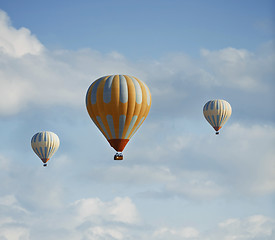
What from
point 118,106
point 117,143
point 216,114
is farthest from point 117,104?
point 216,114

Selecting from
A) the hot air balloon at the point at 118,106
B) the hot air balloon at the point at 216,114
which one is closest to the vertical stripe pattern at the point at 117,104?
the hot air balloon at the point at 118,106

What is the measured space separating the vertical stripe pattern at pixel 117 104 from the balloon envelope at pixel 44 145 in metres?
25.9

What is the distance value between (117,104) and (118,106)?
0.81 ft

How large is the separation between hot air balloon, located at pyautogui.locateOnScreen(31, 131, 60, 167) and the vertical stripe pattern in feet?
85.1

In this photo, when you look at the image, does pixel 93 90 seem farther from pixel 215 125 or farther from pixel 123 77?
pixel 215 125

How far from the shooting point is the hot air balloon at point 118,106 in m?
80.7

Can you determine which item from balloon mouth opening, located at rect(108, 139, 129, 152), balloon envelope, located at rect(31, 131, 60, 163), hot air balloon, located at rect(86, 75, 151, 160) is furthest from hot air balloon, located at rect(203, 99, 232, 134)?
balloon mouth opening, located at rect(108, 139, 129, 152)

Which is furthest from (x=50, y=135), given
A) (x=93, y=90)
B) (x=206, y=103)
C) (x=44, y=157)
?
(x=93, y=90)

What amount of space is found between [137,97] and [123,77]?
8.16 ft

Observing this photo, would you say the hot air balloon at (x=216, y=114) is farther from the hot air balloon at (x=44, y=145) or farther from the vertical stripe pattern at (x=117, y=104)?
the vertical stripe pattern at (x=117, y=104)

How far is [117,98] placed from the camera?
80.6 m

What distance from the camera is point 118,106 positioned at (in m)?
80.8

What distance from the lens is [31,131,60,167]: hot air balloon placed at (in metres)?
107

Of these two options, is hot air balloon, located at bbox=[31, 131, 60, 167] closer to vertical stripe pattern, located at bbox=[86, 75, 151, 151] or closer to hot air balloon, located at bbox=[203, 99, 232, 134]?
hot air balloon, located at bbox=[203, 99, 232, 134]
